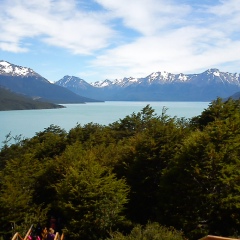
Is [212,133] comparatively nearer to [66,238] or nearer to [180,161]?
[180,161]

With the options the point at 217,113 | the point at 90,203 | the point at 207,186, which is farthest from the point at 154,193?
the point at 217,113

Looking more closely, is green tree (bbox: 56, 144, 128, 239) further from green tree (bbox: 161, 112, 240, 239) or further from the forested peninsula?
green tree (bbox: 161, 112, 240, 239)

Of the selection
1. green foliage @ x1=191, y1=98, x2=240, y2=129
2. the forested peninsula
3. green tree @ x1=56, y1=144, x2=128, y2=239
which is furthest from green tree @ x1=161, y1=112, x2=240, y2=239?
green foliage @ x1=191, y1=98, x2=240, y2=129

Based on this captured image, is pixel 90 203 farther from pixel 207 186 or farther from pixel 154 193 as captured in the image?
pixel 207 186

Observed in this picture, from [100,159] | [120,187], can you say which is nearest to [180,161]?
[120,187]

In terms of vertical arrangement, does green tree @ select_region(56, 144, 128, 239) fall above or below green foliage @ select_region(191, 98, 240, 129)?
below

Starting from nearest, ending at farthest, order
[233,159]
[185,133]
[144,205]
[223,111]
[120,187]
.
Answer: [233,159] → [120,187] → [144,205] → [185,133] → [223,111]

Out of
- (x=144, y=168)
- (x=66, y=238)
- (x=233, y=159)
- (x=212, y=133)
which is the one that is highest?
(x=212, y=133)

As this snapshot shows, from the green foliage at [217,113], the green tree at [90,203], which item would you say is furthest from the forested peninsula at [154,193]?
the green foliage at [217,113]

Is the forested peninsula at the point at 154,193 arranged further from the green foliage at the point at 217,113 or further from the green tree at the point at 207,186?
the green foliage at the point at 217,113

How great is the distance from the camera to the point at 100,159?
93.7ft

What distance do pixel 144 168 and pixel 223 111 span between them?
11.2 metres

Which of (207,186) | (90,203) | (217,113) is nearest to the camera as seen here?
(207,186)

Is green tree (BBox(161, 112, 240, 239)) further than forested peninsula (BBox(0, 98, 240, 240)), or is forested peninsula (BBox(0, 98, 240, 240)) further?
forested peninsula (BBox(0, 98, 240, 240))
